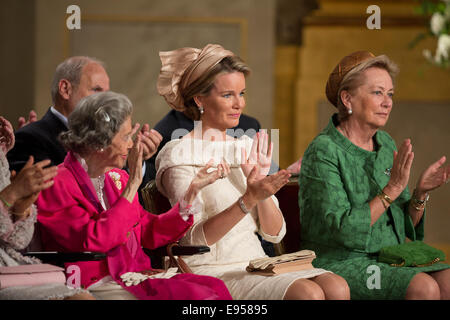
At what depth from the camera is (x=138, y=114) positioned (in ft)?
19.5

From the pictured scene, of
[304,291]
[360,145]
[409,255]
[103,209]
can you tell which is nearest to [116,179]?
[103,209]

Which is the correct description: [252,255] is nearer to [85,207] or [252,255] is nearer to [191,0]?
[85,207]

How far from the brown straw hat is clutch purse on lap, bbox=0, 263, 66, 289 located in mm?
1619

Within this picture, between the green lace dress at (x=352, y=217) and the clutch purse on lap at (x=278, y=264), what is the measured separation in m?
0.26

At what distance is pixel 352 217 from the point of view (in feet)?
10.6

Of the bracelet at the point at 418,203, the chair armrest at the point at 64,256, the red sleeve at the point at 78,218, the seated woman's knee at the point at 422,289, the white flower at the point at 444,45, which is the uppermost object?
the white flower at the point at 444,45

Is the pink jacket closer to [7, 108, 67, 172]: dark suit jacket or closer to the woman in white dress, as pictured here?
the woman in white dress

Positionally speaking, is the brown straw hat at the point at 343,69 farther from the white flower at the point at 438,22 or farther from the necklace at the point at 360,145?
the white flower at the point at 438,22

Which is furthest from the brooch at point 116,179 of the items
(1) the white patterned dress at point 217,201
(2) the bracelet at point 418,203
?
(2) the bracelet at point 418,203

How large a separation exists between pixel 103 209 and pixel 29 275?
40cm

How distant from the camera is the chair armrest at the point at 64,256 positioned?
2.72 metres

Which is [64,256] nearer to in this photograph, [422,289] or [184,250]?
[184,250]

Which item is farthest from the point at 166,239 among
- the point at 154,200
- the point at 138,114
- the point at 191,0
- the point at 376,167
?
the point at 191,0

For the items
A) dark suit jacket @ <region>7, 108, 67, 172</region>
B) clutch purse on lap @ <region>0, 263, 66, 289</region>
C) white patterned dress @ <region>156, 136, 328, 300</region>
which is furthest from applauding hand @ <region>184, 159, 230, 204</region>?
dark suit jacket @ <region>7, 108, 67, 172</region>
